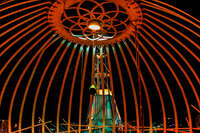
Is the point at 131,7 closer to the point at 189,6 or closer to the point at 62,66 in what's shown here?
the point at 189,6

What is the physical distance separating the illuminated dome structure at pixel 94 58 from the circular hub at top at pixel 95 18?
22 millimetres

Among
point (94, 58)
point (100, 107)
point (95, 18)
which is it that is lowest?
point (100, 107)

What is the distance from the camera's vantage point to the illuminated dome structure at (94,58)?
18.3 feet

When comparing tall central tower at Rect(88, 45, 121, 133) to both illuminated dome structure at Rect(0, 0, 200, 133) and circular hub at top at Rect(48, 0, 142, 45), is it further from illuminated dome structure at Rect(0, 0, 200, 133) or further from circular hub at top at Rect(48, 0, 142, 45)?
circular hub at top at Rect(48, 0, 142, 45)

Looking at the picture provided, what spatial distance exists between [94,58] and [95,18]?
1.94 m

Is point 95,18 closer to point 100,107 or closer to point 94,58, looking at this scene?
point 94,58

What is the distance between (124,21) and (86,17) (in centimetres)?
100

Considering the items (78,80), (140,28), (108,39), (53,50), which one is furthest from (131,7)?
(78,80)

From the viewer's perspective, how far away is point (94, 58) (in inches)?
291

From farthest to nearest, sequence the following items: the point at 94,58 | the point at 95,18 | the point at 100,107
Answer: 1. the point at 100,107
2. the point at 94,58
3. the point at 95,18

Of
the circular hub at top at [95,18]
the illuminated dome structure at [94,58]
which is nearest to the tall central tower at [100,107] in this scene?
the illuminated dome structure at [94,58]

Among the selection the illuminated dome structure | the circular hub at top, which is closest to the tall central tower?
the illuminated dome structure

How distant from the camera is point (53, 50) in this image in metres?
7.57

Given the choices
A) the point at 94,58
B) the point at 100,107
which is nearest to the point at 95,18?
the point at 94,58
